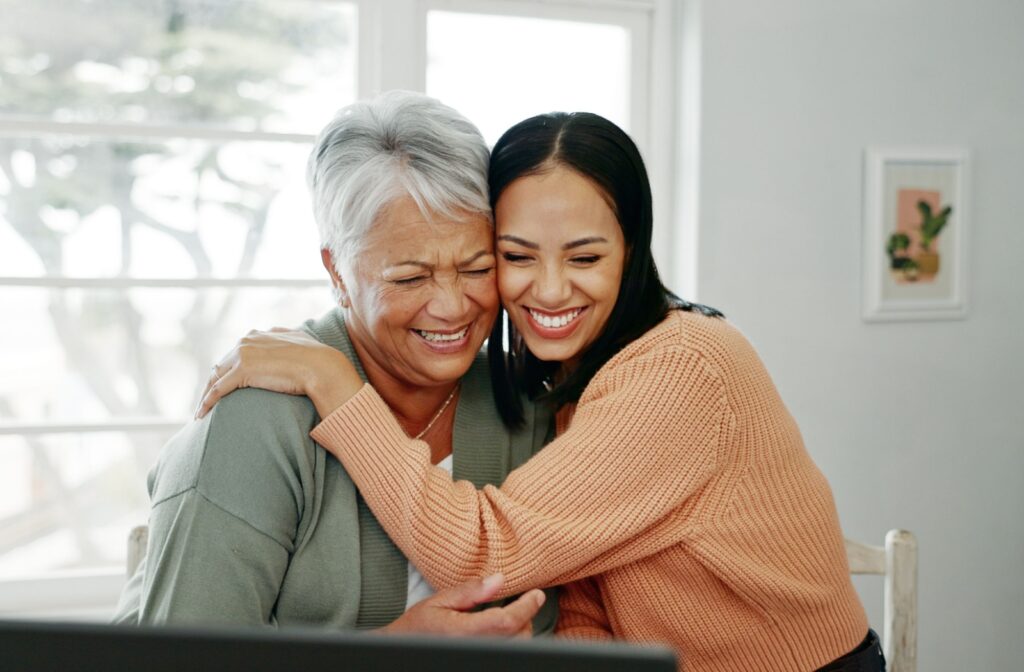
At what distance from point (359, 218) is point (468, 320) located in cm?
21

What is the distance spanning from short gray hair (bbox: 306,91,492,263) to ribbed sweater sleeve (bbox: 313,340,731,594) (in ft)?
0.83

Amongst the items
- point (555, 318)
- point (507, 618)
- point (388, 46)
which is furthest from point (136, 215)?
point (507, 618)

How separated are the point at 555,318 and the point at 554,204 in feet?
0.56

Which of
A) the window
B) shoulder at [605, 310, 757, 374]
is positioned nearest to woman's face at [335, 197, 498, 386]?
shoulder at [605, 310, 757, 374]

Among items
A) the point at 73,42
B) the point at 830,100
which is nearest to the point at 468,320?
the point at 73,42

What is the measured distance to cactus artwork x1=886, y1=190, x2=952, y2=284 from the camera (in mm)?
3006

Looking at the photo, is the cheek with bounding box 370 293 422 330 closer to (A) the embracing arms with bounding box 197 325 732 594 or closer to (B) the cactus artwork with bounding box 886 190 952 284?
(A) the embracing arms with bounding box 197 325 732 594

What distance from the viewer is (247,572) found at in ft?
4.21

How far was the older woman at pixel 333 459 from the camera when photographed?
128cm

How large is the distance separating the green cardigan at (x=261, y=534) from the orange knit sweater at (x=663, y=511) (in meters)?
0.07

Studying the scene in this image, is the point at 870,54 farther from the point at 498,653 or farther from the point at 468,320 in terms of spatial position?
the point at 498,653

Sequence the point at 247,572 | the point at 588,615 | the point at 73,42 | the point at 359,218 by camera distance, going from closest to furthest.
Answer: the point at 247,572
the point at 359,218
the point at 588,615
the point at 73,42

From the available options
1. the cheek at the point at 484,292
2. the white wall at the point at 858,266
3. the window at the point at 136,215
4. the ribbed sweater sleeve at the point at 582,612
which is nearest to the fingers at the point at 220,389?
the cheek at the point at 484,292

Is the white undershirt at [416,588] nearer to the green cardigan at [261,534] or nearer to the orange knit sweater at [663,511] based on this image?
the green cardigan at [261,534]
